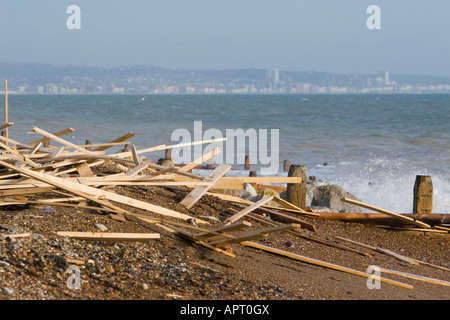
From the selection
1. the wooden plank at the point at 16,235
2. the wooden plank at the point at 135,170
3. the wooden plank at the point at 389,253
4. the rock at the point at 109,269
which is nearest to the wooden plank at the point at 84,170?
the wooden plank at the point at 135,170

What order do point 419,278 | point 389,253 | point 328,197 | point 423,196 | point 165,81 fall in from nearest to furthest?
point 419,278 < point 389,253 < point 423,196 < point 328,197 < point 165,81

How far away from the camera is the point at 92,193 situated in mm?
5004

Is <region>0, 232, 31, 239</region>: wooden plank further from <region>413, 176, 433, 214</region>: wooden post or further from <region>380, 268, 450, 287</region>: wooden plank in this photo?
<region>413, 176, 433, 214</region>: wooden post

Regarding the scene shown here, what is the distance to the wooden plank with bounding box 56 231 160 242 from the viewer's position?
431 centimetres

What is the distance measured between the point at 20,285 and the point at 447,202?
10.3 metres

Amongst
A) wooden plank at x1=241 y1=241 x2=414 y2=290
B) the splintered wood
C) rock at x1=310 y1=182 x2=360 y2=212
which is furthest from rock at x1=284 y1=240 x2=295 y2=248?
rock at x1=310 y1=182 x2=360 y2=212

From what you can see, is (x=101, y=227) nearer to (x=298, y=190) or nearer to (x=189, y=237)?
(x=189, y=237)

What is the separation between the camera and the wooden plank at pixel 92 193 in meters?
4.56

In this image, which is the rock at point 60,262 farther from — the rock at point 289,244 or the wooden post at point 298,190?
the wooden post at point 298,190

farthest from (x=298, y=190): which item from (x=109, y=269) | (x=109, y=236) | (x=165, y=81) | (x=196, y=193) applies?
(x=165, y=81)

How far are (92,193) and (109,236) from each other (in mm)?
772

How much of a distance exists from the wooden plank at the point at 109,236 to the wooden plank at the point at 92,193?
0.45 m

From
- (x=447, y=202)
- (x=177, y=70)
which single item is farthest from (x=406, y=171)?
(x=177, y=70)
